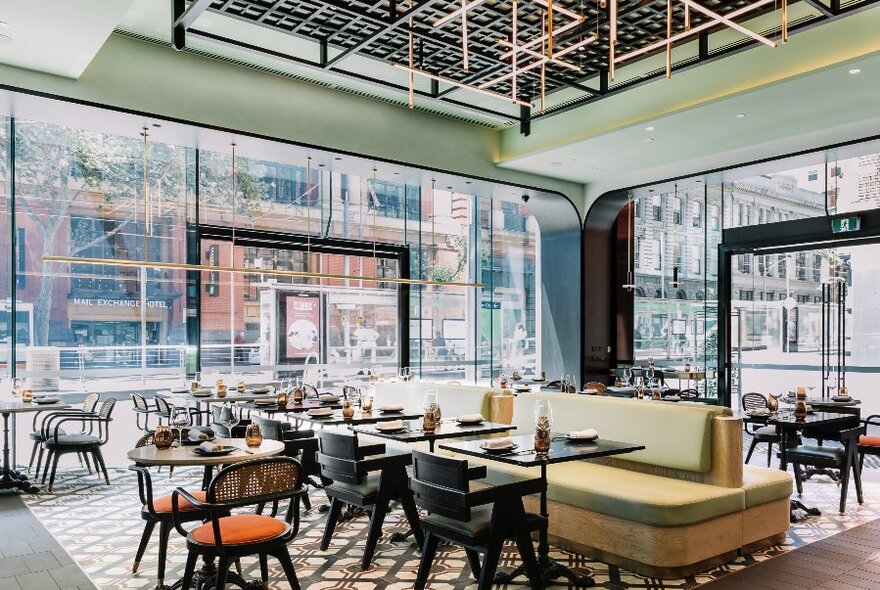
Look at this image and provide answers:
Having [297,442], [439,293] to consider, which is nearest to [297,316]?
[439,293]

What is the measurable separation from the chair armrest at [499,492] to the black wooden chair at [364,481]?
122cm

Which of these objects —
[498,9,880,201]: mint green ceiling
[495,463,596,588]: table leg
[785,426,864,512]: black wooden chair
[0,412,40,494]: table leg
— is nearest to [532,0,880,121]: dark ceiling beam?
[498,9,880,201]: mint green ceiling

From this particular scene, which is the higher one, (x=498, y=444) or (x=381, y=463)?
(x=498, y=444)

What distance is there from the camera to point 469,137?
33.1 ft

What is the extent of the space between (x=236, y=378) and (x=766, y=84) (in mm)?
→ 7921

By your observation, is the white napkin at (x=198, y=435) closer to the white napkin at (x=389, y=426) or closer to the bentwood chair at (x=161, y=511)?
the bentwood chair at (x=161, y=511)

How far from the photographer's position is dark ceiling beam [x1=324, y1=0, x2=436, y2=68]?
582 centimetres

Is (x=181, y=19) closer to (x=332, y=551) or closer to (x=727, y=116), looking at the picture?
(x=332, y=551)

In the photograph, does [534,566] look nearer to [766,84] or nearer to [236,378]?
[766,84]

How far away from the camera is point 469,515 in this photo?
3.79m

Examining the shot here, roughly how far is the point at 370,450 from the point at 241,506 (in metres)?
1.59

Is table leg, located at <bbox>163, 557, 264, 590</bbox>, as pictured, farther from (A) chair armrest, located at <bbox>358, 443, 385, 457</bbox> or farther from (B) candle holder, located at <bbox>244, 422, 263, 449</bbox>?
(A) chair armrest, located at <bbox>358, 443, 385, 457</bbox>

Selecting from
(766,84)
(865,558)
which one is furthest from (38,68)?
(865,558)

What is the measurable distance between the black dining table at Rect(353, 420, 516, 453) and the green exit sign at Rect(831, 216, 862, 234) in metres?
6.43
